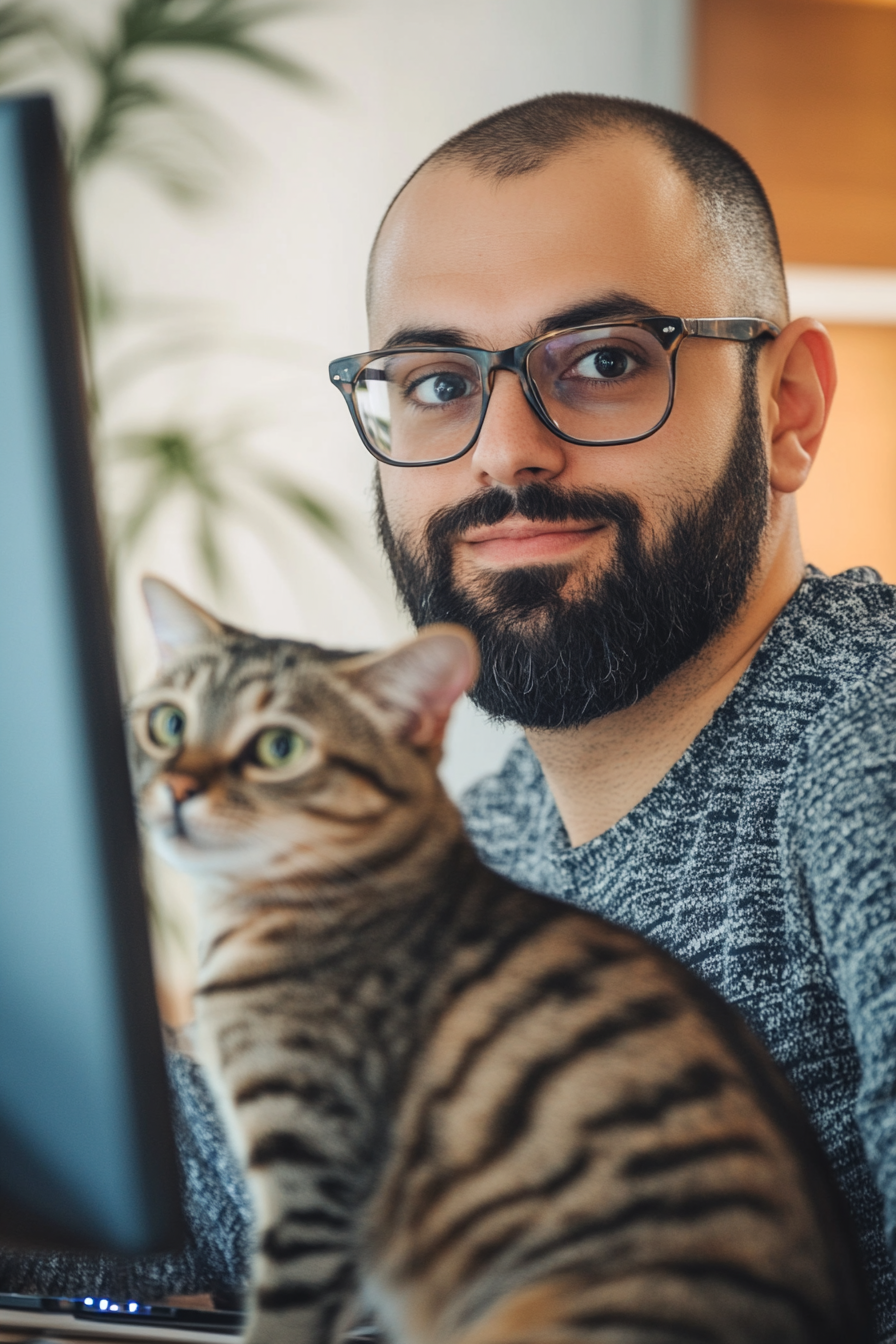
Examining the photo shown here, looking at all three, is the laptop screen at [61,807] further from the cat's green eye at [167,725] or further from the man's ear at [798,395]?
the man's ear at [798,395]

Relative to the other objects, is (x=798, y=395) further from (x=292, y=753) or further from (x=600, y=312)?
(x=292, y=753)

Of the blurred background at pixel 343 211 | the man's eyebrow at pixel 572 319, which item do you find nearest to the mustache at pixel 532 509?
the man's eyebrow at pixel 572 319

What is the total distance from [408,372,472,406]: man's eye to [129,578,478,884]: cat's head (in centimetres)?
32

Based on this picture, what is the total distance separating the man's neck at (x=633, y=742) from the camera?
0.67m

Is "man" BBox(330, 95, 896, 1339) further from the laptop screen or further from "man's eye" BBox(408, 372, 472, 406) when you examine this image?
the laptop screen

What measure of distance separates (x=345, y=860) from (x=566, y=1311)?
0.15 meters

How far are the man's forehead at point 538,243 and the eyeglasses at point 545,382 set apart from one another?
0.07 ft

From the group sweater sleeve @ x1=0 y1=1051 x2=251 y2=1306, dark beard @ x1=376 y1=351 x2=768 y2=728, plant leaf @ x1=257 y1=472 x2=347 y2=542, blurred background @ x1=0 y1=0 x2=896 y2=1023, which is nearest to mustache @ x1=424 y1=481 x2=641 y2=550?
dark beard @ x1=376 y1=351 x2=768 y2=728

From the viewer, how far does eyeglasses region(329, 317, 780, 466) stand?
24.3 inches

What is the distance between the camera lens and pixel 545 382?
0.62 metres

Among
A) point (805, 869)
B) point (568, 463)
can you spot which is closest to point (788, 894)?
point (805, 869)

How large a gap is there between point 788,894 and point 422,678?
0.29m

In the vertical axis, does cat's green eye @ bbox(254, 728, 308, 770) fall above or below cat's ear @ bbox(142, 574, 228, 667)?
below

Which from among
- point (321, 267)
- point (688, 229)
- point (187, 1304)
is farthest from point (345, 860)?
point (321, 267)
